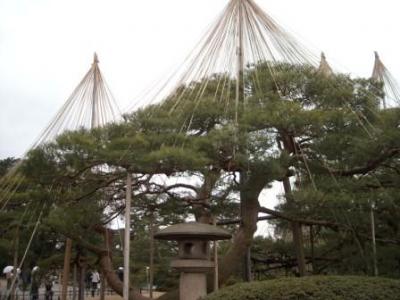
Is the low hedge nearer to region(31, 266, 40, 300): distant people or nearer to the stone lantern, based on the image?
the stone lantern

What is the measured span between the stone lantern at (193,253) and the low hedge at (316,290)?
4.25 feet

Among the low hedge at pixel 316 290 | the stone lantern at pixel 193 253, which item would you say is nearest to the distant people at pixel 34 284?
the stone lantern at pixel 193 253

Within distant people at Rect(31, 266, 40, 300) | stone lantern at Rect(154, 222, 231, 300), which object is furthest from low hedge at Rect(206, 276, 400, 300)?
distant people at Rect(31, 266, 40, 300)

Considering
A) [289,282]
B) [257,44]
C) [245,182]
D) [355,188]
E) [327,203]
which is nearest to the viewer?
[289,282]

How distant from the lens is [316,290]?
19.3ft

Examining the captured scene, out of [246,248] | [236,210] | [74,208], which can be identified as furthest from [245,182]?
[74,208]

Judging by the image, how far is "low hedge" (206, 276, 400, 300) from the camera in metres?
5.82

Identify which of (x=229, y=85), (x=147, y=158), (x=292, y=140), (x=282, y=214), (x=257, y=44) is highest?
(x=257, y=44)

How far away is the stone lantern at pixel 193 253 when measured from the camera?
7371 millimetres

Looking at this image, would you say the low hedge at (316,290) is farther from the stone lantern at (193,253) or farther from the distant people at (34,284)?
the distant people at (34,284)

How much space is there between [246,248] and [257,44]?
374 centimetres

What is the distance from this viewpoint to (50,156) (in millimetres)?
6887

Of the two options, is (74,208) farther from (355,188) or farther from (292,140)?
(355,188)

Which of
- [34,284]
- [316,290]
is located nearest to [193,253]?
[316,290]
